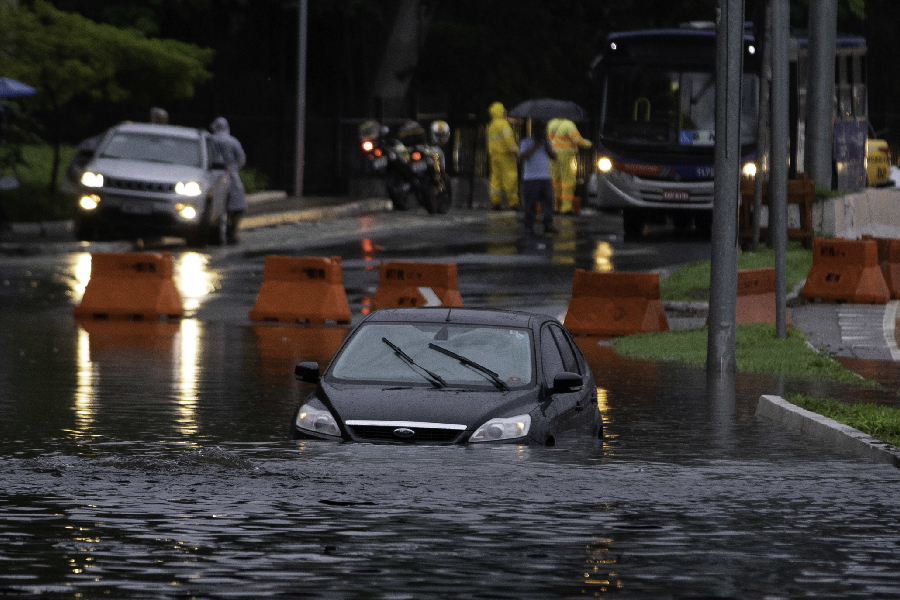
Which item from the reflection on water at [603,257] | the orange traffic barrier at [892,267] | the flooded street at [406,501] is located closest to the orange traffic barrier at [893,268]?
the orange traffic barrier at [892,267]

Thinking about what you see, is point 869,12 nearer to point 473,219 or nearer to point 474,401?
point 473,219

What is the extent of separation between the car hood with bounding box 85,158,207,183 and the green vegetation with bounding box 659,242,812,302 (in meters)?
8.16

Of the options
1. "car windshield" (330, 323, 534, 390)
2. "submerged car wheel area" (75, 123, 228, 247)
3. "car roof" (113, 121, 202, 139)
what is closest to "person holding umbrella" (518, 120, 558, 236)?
"submerged car wheel area" (75, 123, 228, 247)

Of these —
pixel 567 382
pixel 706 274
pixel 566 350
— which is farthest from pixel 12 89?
pixel 567 382

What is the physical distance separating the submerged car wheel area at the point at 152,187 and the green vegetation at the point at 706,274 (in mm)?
7988

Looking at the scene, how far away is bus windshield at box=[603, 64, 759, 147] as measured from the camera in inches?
1432

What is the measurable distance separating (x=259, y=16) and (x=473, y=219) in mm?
12514

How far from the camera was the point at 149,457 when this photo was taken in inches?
446

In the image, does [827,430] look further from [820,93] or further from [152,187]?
[820,93]

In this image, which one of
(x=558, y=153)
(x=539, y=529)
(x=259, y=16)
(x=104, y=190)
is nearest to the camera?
(x=539, y=529)

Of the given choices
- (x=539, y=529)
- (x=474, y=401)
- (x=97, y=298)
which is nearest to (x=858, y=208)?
(x=97, y=298)

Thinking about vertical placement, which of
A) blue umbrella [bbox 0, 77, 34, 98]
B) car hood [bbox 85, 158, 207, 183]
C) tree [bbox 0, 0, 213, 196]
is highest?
tree [bbox 0, 0, 213, 196]

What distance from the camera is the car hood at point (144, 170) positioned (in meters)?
30.5

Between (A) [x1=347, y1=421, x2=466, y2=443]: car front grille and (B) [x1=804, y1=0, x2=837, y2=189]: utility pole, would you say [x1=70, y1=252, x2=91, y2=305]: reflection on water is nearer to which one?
(B) [x1=804, y1=0, x2=837, y2=189]: utility pole
